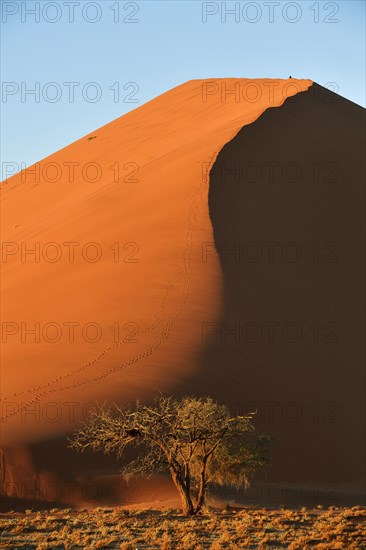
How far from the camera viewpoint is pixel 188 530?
17.9 meters

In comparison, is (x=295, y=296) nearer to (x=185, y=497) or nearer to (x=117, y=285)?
(x=117, y=285)

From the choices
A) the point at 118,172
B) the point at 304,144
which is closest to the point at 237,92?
the point at 118,172

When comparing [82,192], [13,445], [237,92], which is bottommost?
[13,445]

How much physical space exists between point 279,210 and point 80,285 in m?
7.00

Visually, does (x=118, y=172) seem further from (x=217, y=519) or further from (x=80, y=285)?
(x=217, y=519)

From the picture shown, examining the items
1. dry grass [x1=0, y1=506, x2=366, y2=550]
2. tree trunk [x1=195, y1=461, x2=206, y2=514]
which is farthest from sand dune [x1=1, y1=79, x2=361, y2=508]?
tree trunk [x1=195, y1=461, x2=206, y2=514]

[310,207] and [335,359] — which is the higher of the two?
[310,207]

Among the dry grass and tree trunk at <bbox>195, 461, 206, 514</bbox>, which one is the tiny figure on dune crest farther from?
the dry grass

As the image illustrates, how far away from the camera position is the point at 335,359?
2797 centimetres

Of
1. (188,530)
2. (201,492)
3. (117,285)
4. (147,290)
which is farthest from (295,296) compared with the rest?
(188,530)

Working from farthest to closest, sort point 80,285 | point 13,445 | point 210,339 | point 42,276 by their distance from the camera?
point 42,276 < point 80,285 < point 210,339 < point 13,445

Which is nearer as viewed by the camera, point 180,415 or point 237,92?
point 180,415

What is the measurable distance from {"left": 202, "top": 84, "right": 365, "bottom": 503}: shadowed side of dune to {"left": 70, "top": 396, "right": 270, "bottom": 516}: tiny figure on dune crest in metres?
1.66

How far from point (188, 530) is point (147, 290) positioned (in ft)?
37.3
